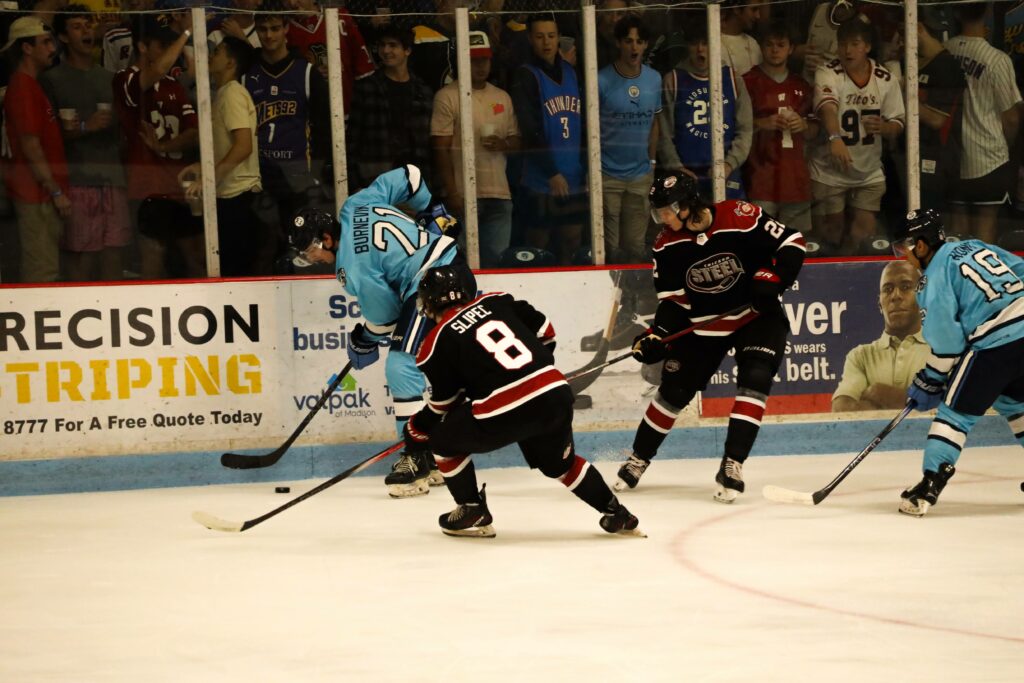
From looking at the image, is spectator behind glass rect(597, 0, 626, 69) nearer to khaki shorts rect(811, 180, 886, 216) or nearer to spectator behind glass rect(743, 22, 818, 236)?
spectator behind glass rect(743, 22, 818, 236)

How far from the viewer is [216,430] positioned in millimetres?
5477

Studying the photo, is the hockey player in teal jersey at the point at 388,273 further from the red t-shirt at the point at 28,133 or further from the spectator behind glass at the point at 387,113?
the red t-shirt at the point at 28,133

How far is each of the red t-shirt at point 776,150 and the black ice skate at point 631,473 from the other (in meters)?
1.97

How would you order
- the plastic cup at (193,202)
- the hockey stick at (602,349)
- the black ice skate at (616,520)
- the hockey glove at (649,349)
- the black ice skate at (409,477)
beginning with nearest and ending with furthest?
the black ice skate at (616,520) < the hockey glove at (649,349) < the black ice skate at (409,477) < the plastic cup at (193,202) < the hockey stick at (602,349)

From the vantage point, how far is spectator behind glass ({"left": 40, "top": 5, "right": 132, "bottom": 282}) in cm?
555

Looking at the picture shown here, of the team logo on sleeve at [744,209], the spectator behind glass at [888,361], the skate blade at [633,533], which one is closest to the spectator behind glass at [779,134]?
the spectator behind glass at [888,361]

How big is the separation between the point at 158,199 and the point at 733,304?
2.63m

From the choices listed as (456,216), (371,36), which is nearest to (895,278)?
(456,216)

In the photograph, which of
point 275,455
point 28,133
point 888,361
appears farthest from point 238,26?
point 888,361

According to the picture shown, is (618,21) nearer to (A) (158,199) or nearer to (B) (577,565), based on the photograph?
(A) (158,199)

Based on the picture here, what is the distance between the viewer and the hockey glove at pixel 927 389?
431 cm

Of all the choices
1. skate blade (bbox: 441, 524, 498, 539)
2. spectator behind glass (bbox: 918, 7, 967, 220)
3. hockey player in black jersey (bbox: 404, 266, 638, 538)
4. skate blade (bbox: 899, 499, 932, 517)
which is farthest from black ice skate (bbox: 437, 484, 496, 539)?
spectator behind glass (bbox: 918, 7, 967, 220)

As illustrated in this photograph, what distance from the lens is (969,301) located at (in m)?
4.15

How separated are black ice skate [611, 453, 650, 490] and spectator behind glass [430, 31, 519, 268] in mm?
1485
